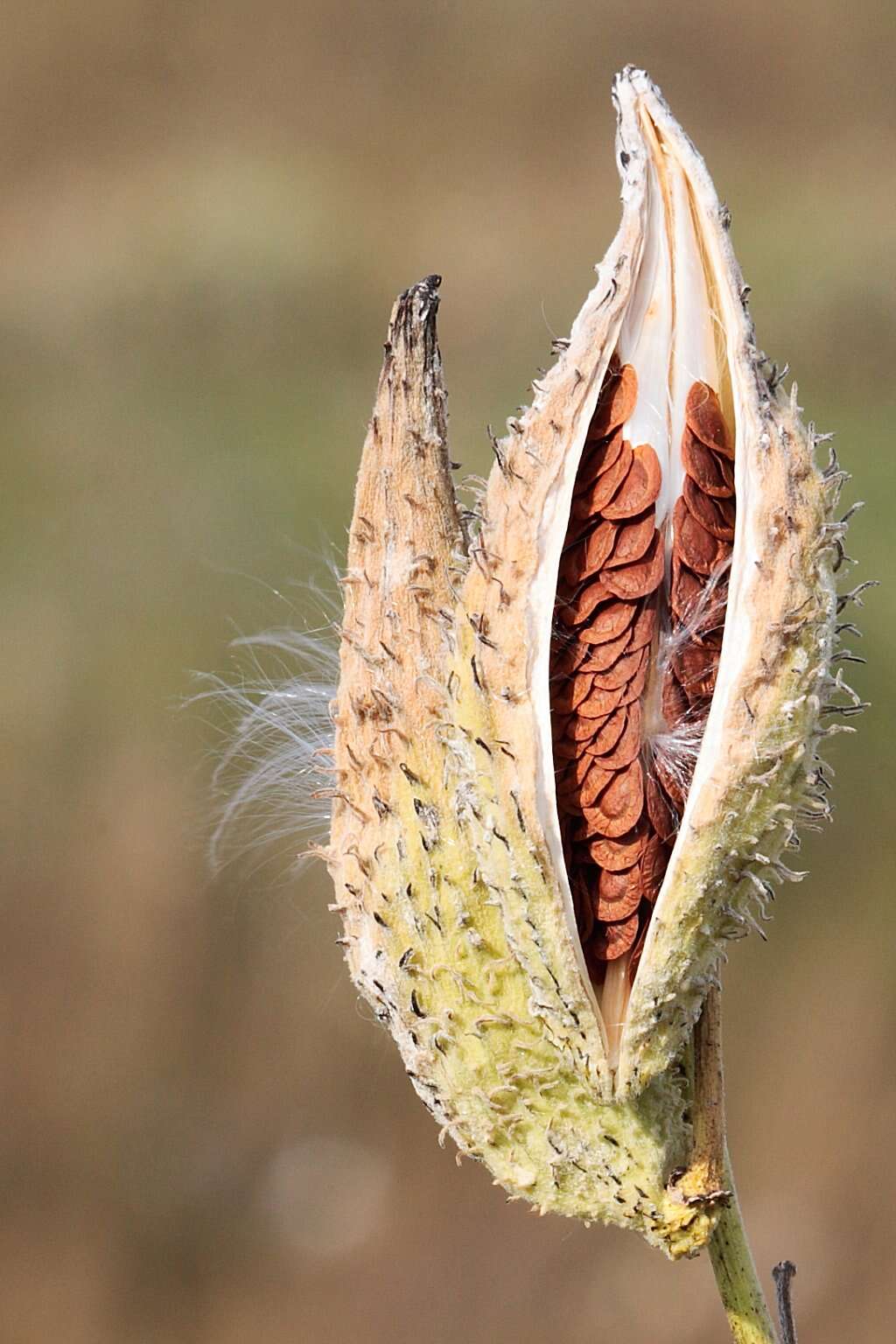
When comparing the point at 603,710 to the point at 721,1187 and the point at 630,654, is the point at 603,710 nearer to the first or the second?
the point at 630,654

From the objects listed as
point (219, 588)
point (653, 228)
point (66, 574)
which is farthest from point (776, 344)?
point (653, 228)

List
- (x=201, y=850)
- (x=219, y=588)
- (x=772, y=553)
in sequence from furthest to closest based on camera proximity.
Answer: (x=219, y=588), (x=201, y=850), (x=772, y=553)

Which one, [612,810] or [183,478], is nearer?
[612,810]

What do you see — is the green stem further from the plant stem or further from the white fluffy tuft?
the white fluffy tuft

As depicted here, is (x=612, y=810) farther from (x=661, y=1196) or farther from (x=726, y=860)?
(x=661, y=1196)

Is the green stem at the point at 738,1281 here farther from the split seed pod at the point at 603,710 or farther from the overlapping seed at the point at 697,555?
the overlapping seed at the point at 697,555

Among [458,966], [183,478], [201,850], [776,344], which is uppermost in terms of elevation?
[776,344]

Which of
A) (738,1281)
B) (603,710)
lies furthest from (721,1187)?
(603,710)
